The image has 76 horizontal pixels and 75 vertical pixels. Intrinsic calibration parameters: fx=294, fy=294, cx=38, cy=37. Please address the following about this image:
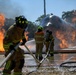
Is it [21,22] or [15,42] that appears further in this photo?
[15,42]

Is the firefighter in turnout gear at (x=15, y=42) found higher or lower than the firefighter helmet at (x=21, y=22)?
lower

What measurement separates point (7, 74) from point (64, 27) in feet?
82.7

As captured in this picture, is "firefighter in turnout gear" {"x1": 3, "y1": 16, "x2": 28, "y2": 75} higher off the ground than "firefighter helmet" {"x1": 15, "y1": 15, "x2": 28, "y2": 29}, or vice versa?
"firefighter helmet" {"x1": 15, "y1": 15, "x2": 28, "y2": 29}

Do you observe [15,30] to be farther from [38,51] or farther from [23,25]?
[38,51]

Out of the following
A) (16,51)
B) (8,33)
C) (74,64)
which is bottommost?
(74,64)

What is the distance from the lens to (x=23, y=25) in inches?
307

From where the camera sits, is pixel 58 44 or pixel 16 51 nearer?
pixel 16 51

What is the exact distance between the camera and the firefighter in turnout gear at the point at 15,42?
7789mm

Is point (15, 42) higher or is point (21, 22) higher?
point (21, 22)

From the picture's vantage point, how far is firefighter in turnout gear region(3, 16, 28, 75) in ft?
25.6

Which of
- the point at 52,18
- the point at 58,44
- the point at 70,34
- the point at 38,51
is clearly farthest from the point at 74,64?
the point at 70,34

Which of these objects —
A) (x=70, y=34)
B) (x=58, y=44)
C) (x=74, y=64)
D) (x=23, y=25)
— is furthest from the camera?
(x=70, y=34)

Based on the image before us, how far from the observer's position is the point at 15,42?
800 cm

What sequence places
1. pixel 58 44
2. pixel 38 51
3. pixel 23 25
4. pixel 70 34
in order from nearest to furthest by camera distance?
pixel 23 25, pixel 38 51, pixel 58 44, pixel 70 34
